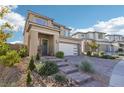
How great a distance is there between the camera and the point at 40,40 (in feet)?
50.4

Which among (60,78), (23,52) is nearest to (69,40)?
(23,52)

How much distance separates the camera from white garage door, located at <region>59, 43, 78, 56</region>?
1664 cm

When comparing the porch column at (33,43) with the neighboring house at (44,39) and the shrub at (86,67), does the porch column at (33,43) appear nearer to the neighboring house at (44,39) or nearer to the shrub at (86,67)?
the neighboring house at (44,39)

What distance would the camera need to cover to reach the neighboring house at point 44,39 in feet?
44.5

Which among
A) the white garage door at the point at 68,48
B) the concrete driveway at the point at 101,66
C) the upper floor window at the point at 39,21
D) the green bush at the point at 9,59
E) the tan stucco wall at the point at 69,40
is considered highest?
the upper floor window at the point at 39,21

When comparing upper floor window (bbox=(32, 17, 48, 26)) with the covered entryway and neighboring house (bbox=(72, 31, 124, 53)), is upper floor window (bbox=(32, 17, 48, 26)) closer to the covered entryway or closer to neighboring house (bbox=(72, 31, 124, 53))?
the covered entryway

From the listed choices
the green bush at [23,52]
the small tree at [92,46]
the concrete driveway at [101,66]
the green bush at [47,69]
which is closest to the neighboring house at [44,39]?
the green bush at [23,52]

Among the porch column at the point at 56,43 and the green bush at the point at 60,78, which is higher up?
the porch column at the point at 56,43

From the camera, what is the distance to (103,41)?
24234mm

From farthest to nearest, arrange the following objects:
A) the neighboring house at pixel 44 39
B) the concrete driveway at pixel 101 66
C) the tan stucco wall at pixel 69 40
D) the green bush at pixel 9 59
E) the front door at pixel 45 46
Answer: the tan stucco wall at pixel 69 40 < the front door at pixel 45 46 < the neighboring house at pixel 44 39 < the concrete driveway at pixel 101 66 < the green bush at pixel 9 59

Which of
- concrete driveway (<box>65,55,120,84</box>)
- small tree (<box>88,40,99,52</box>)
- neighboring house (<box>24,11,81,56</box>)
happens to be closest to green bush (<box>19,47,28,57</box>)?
neighboring house (<box>24,11,81,56</box>)

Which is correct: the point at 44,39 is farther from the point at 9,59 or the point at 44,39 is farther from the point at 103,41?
the point at 103,41

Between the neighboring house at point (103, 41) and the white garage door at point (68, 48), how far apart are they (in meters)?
2.36
